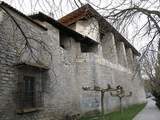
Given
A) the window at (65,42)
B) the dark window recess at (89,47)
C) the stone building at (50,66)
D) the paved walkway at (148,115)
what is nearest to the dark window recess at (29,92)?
the stone building at (50,66)

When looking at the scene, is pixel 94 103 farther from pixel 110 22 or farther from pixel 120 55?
pixel 120 55

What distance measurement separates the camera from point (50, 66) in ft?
38.5

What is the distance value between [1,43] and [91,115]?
8031 mm

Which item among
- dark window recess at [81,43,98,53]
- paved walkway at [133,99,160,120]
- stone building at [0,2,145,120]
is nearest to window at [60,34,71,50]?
stone building at [0,2,145,120]

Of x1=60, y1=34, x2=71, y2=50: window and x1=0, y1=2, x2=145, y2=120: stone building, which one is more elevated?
x1=60, y1=34, x2=71, y2=50: window

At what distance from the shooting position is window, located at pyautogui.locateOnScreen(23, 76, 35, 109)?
31.8 feet

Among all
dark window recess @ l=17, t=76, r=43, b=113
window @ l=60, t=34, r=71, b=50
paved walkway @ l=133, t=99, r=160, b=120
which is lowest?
paved walkway @ l=133, t=99, r=160, b=120

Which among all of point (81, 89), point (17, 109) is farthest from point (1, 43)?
point (81, 89)

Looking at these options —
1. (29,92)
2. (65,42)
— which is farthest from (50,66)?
(65,42)

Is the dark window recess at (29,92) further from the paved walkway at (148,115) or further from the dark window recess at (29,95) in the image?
the paved walkway at (148,115)

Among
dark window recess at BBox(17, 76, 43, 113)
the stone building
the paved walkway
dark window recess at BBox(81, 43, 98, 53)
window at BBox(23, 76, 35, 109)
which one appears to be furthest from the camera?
dark window recess at BBox(81, 43, 98, 53)

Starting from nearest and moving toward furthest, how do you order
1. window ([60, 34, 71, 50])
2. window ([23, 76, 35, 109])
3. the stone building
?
the stone building, window ([23, 76, 35, 109]), window ([60, 34, 71, 50])

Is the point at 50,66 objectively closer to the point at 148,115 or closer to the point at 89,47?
the point at 89,47

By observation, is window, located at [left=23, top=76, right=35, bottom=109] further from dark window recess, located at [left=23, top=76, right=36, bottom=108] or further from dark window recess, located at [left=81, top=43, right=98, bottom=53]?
dark window recess, located at [left=81, top=43, right=98, bottom=53]
